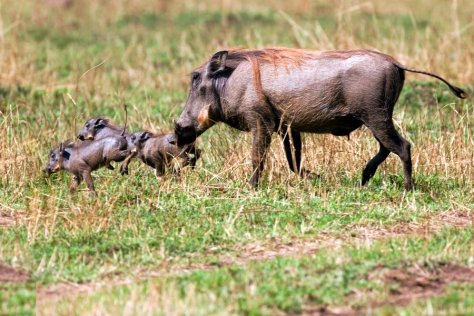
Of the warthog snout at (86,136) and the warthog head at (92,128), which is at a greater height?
the warthog head at (92,128)

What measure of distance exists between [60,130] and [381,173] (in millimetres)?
3047

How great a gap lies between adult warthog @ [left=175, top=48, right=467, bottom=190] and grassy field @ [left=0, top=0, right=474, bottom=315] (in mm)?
300

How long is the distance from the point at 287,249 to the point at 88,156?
1.77 metres

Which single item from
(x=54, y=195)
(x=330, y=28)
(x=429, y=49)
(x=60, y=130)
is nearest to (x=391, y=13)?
(x=330, y=28)

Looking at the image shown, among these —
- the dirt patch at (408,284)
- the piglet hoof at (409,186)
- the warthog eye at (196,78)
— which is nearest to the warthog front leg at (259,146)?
the warthog eye at (196,78)

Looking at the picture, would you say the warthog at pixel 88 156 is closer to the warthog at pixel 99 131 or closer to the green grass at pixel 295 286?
the warthog at pixel 99 131

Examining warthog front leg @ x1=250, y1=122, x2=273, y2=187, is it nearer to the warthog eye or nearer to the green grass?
the warthog eye

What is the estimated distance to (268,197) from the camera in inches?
298

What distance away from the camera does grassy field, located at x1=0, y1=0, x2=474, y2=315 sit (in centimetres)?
564

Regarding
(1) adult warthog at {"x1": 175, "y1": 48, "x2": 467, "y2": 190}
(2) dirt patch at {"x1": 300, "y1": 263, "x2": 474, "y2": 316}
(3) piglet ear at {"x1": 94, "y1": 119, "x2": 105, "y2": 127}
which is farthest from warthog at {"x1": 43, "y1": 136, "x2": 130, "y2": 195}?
(2) dirt patch at {"x1": 300, "y1": 263, "x2": 474, "y2": 316}

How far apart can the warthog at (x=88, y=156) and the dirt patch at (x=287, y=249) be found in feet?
4.73

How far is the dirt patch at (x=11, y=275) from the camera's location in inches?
236

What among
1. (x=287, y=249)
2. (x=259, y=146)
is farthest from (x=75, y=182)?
(x=287, y=249)

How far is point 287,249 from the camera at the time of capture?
21.6 ft
